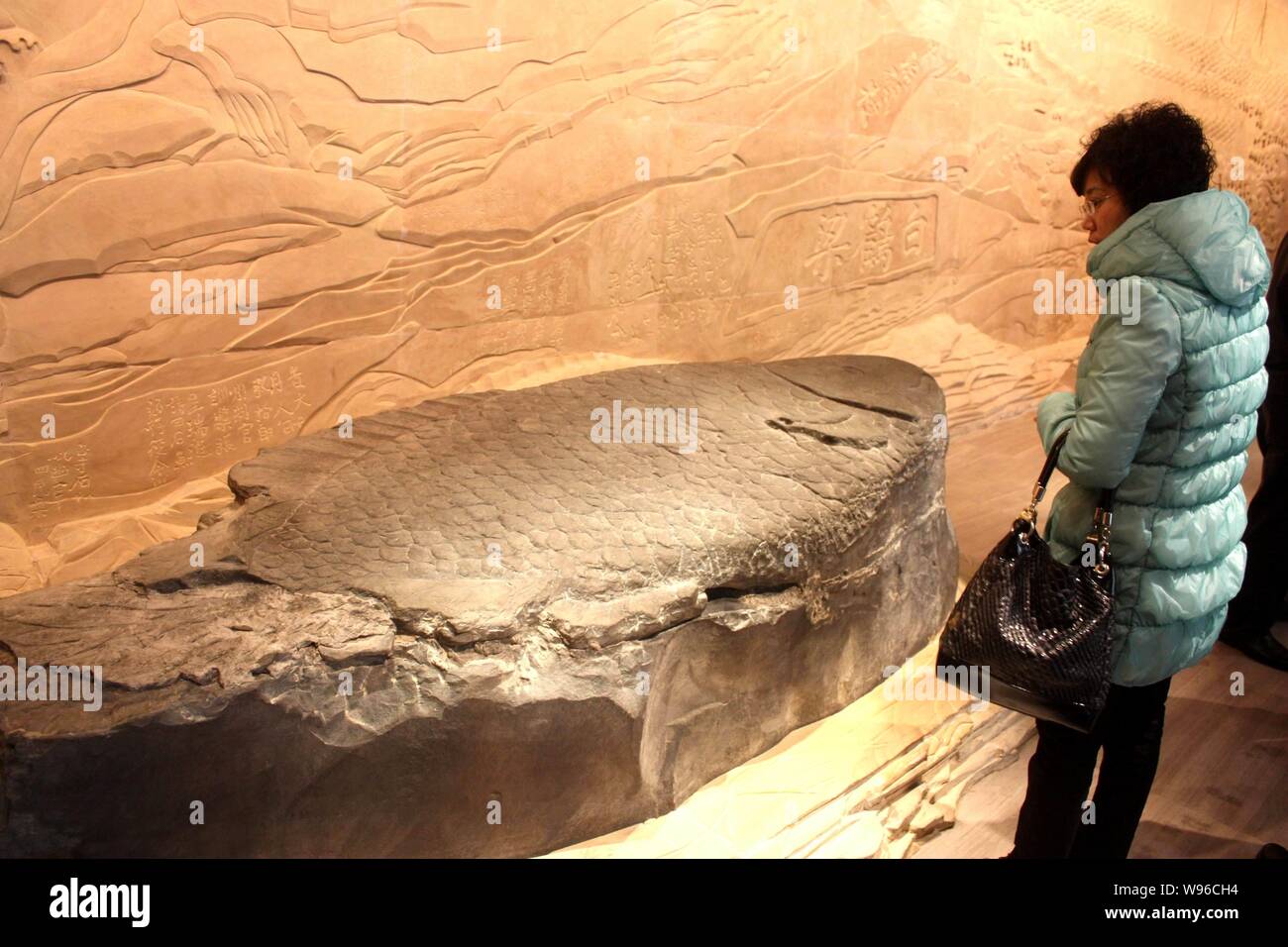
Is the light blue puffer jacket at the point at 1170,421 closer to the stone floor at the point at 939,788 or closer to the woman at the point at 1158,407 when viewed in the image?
the woman at the point at 1158,407

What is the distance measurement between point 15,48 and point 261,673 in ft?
6.75

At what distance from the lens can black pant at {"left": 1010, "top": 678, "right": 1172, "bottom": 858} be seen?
1886 millimetres

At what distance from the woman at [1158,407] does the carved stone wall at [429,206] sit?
2416 mm

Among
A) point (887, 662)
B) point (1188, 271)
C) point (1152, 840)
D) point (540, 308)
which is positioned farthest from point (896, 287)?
point (1188, 271)

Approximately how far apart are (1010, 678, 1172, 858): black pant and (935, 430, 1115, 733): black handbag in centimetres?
15

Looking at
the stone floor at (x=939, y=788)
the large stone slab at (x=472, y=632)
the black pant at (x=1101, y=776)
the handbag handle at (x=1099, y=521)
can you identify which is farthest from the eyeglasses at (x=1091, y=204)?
the stone floor at (x=939, y=788)

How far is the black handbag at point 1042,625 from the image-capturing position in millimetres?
1688

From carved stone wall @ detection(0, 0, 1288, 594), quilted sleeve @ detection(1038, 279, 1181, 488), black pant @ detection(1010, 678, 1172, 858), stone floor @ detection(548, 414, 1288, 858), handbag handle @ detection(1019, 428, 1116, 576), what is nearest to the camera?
quilted sleeve @ detection(1038, 279, 1181, 488)

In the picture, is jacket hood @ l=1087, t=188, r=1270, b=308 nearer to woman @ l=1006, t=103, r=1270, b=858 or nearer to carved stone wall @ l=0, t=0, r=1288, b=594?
woman @ l=1006, t=103, r=1270, b=858

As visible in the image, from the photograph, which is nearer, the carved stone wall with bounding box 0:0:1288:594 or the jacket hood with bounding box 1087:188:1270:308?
the jacket hood with bounding box 1087:188:1270:308

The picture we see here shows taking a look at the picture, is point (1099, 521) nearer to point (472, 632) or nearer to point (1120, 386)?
point (1120, 386)

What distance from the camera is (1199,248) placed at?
1.62 metres

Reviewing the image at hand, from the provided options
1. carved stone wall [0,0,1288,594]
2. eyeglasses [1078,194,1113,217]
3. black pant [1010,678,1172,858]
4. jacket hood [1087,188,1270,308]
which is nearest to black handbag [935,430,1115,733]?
black pant [1010,678,1172,858]

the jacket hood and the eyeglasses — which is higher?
the eyeglasses
